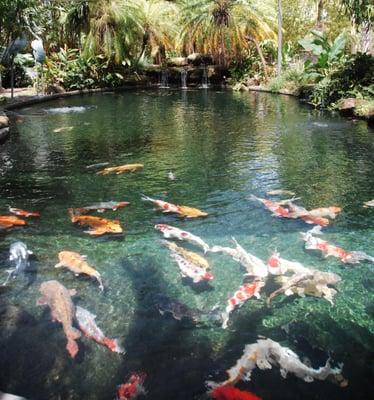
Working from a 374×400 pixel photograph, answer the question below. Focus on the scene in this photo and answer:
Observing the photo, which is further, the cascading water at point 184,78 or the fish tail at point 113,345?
the cascading water at point 184,78

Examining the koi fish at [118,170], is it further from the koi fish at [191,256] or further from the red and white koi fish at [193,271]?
the red and white koi fish at [193,271]

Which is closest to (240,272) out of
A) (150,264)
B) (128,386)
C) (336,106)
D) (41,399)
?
(150,264)

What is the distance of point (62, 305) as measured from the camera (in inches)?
176

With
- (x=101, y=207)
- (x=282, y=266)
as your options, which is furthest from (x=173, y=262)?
(x=101, y=207)

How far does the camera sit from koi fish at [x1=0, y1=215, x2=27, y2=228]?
21.8 ft

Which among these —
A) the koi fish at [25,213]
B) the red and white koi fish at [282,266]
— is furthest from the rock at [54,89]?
the red and white koi fish at [282,266]

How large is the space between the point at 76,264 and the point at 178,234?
5.12 feet

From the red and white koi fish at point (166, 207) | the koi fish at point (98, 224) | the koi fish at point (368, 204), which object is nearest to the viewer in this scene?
the koi fish at point (98, 224)

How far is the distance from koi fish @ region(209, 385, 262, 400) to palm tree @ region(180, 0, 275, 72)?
28059mm

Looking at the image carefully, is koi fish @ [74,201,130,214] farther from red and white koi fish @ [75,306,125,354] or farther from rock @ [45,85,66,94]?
rock @ [45,85,66,94]

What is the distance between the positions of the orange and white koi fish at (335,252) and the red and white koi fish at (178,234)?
56.8 inches

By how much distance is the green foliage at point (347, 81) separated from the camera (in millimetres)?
18281

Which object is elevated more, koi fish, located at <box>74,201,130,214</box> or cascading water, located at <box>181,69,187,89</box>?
cascading water, located at <box>181,69,187,89</box>

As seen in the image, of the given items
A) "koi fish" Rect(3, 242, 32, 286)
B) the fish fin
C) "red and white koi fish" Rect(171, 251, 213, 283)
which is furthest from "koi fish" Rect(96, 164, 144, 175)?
the fish fin
